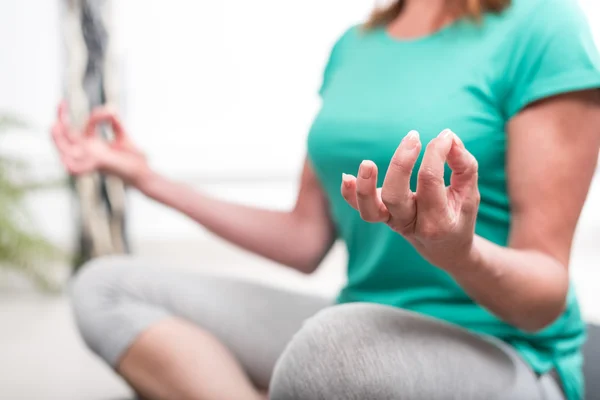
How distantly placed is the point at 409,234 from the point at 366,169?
97 mm

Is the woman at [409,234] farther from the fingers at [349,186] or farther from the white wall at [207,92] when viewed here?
the white wall at [207,92]

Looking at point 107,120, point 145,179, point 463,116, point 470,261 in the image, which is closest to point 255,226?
point 145,179

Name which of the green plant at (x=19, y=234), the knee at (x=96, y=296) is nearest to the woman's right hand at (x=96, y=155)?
the knee at (x=96, y=296)

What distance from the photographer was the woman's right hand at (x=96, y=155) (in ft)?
3.68

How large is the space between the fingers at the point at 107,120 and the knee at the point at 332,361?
1.92 ft

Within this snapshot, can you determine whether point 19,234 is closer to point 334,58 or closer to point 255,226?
point 255,226

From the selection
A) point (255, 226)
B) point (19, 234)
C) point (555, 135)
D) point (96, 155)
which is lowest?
point (19, 234)

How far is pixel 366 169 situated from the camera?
1.76 ft

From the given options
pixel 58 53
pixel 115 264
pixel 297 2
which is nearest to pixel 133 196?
pixel 58 53

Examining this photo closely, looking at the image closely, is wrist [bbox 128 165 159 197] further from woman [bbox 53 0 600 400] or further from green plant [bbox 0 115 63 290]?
green plant [bbox 0 115 63 290]

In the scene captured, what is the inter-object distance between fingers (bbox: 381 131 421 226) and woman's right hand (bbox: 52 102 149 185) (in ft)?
2.19

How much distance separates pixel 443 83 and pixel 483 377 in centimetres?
37

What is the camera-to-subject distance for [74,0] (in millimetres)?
2381

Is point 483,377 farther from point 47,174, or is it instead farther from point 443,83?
point 47,174
